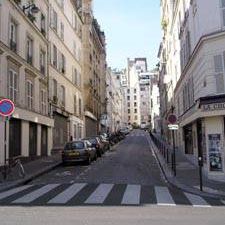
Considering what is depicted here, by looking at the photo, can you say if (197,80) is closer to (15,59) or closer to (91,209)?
(15,59)

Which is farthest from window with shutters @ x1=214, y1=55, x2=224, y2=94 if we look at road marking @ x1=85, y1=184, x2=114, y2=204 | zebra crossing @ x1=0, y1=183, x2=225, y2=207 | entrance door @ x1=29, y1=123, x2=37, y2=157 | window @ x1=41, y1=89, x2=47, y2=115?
window @ x1=41, y1=89, x2=47, y2=115

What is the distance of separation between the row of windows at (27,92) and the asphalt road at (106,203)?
711 centimetres

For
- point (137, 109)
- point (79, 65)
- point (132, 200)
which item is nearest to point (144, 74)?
point (137, 109)

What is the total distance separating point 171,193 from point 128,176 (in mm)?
5000

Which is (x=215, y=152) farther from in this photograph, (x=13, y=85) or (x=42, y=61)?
(x=42, y=61)

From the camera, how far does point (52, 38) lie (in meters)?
34.8

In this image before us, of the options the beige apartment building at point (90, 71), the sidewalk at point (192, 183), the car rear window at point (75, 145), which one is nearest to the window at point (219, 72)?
the sidewalk at point (192, 183)

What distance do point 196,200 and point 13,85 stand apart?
14601 millimetres

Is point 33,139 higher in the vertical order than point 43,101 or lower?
lower

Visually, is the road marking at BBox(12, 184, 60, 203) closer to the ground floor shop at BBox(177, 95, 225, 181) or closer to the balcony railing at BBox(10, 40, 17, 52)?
the ground floor shop at BBox(177, 95, 225, 181)

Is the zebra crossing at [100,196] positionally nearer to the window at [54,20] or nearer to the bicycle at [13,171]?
the bicycle at [13,171]

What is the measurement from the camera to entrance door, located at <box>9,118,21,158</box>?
2366 cm

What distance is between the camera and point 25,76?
26.8m

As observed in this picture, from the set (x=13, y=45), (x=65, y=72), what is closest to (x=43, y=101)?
(x=13, y=45)
